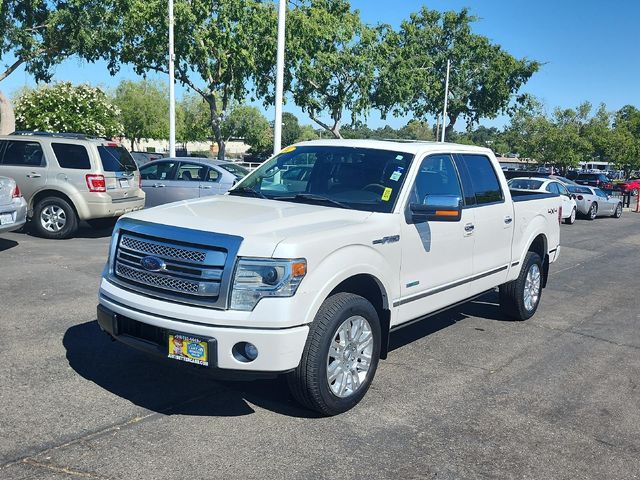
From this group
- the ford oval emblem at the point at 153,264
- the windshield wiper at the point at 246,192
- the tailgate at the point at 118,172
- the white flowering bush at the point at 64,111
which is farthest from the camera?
the white flowering bush at the point at 64,111

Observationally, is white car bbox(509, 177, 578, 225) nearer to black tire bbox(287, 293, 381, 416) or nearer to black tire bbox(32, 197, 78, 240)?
black tire bbox(32, 197, 78, 240)

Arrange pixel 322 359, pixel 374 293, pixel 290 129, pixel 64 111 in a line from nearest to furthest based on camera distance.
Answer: pixel 322 359, pixel 374 293, pixel 64 111, pixel 290 129

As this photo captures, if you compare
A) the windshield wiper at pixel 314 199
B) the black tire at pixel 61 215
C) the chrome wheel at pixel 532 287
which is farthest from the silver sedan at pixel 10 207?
the chrome wheel at pixel 532 287

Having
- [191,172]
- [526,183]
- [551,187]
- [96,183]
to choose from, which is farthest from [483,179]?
[526,183]

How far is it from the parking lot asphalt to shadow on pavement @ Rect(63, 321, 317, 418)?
0.02 m

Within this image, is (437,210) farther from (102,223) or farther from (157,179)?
(157,179)

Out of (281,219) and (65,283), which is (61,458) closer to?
(281,219)

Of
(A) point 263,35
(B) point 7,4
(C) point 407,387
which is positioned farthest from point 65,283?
(A) point 263,35

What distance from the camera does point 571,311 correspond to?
807cm

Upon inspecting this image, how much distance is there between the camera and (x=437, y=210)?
4.87 m

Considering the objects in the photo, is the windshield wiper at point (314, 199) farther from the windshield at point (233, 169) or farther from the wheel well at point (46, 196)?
the windshield at point (233, 169)

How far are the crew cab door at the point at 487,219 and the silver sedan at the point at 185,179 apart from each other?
7.60 meters

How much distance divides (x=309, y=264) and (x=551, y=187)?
16.8m

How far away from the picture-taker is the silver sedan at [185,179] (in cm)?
1327
